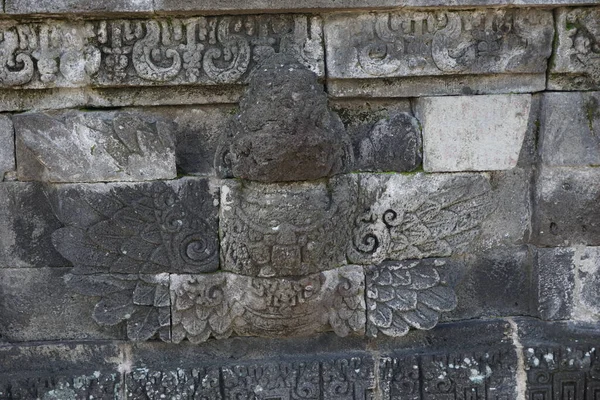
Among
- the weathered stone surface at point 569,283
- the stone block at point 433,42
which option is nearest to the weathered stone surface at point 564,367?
the weathered stone surface at point 569,283

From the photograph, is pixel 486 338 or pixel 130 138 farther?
pixel 486 338

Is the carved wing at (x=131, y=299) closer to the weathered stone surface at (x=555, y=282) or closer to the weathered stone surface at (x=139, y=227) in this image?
the weathered stone surface at (x=139, y=227)

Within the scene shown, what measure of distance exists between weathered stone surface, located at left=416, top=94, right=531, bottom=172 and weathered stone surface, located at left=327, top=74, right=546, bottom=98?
0.04m

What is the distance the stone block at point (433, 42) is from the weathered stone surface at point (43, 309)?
151 centimetres

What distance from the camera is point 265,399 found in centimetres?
328

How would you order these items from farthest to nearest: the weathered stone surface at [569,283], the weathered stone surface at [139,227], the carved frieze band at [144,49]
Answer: the weathered stone surface at [569,283] < the weathered stone surface at [139,227] < the carved frieze band at [144,49]

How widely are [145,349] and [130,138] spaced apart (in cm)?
96

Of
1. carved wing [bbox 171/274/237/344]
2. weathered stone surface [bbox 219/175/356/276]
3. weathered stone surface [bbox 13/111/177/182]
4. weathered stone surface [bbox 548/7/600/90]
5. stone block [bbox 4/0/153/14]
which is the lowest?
carved wing [bbox 171/274/237/344]

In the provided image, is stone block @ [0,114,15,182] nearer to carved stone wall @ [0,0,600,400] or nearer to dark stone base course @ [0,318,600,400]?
carved stone wall @ [0,0,600,400]

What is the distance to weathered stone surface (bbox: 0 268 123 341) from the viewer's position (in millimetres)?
3221

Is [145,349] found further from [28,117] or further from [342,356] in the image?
[28,117]

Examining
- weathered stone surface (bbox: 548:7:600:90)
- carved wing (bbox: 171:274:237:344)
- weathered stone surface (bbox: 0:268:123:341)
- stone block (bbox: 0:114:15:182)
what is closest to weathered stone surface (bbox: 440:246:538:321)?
weathered stone surface (bbox: 548:7:600:90)

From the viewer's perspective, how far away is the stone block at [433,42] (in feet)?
10.1

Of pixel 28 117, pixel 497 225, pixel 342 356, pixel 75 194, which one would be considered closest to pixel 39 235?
pixel 75 194
